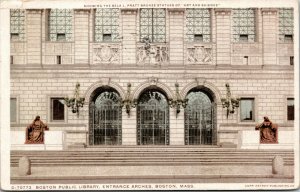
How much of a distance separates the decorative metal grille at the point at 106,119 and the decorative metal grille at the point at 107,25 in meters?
1.26

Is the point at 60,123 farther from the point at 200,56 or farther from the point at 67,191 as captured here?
the point at 200,56

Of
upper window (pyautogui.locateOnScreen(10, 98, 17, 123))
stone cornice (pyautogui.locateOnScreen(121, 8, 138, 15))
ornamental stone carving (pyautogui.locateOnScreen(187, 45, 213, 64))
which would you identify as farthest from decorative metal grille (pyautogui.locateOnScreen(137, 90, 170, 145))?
upper window (pyautogui.locateOnScreen(10, 98, 17, 123))

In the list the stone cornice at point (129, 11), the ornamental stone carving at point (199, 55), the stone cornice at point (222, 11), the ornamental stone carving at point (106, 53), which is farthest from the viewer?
the ornamental stone carving at point (106, 53)

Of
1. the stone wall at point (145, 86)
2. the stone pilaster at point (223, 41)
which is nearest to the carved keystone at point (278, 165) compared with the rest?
the stone wall at point (145, 86)

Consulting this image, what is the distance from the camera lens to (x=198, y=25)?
10430 mm

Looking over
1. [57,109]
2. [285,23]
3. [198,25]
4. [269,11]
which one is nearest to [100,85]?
[57,109]

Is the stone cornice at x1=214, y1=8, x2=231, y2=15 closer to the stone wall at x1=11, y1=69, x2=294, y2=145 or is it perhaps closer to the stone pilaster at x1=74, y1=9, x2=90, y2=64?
the stone wall at x1=11, y1=69, x2=294, y2=145

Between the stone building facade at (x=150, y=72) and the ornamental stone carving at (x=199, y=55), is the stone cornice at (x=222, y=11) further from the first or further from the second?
the ornamental stone carving at (x=199, y=55)

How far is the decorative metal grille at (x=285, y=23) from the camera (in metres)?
8.47

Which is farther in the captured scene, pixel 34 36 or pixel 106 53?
pixel 106 53

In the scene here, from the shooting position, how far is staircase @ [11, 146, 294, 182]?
849cm

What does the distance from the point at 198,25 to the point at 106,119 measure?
2.84m

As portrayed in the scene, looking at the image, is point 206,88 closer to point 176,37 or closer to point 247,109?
point 247,109

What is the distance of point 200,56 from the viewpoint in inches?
402
